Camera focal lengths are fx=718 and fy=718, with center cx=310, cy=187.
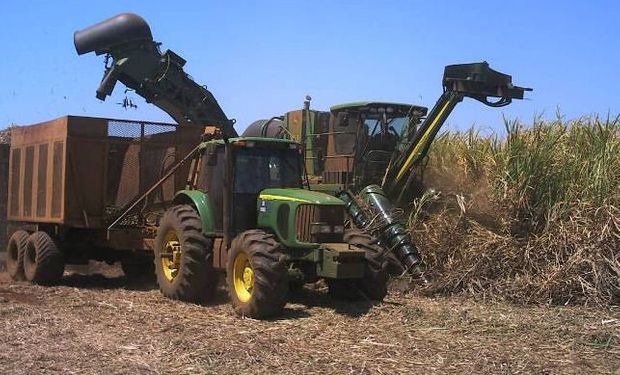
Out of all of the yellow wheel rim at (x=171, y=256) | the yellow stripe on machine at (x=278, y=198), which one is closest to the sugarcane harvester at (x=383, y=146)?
the yellow stripe on machine at (x=278, y=198)

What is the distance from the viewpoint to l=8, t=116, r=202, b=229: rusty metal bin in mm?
10742

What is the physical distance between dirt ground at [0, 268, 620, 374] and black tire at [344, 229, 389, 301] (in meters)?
0.19

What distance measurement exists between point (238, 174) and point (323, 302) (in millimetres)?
1909

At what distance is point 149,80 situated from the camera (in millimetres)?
14141

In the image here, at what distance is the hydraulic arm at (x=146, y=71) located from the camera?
13766mm

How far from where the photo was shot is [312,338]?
6871 millimetres

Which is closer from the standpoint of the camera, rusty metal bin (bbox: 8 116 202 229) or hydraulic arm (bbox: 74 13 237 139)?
rusty metal bin (bbox: 8 116 202 229)

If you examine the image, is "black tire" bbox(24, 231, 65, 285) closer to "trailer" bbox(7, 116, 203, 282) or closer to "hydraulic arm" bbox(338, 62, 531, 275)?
"trailer" bbox(7, 116, 203, 282)

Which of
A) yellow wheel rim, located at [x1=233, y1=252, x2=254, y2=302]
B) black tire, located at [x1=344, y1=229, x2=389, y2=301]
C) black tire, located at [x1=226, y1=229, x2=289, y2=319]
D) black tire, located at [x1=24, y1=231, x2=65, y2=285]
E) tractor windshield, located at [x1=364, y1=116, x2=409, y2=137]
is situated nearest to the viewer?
black tire, located at [x1=226, y1=229, x2=289, y2=319]

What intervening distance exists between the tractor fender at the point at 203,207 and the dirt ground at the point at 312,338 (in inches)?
37.6

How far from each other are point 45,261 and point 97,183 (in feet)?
4.67

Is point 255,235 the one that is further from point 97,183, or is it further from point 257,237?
point 97,183

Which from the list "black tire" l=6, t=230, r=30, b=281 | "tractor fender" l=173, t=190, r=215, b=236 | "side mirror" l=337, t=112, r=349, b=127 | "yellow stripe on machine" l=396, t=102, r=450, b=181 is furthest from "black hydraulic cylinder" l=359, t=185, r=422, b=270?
"black tire" l=6, t=230, r=30, b=281

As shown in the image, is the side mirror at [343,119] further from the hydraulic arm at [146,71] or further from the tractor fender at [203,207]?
the tractor fender at [203,207]
